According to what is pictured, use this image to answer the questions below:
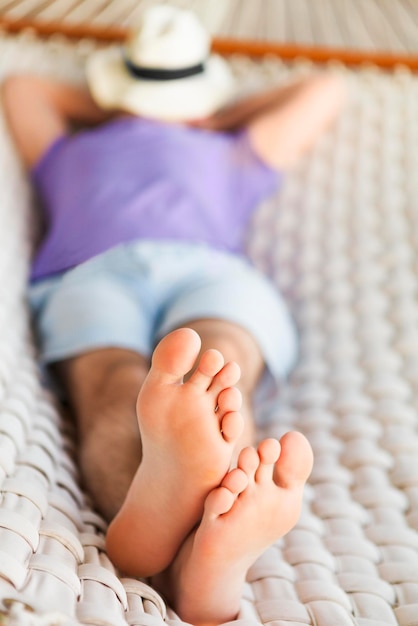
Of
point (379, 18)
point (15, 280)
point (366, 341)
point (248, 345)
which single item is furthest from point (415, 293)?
point (379, 18)

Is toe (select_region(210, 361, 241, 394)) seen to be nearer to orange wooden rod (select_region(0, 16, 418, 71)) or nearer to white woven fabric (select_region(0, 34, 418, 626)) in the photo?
white woven fabric (select_region(0, 34, 418, 626))

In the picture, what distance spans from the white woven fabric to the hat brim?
0.60ft

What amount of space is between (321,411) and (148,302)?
0.26 metres

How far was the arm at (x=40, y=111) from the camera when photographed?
Answer: 1.28 metres

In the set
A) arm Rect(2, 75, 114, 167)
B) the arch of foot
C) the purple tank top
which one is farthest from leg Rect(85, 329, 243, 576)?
arm Rect(2, 75, 114, 167)

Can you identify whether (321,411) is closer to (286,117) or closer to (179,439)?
(179,439)

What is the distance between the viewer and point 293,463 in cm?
58

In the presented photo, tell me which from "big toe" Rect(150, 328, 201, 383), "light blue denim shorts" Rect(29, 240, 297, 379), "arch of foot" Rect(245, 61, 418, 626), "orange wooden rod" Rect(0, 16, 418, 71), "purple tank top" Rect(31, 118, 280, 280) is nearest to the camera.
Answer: "big toe" Rect(150, 328, 201, 383)

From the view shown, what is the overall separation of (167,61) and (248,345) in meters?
0.68

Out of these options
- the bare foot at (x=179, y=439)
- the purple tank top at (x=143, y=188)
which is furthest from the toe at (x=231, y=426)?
the purple tank top at (x=143, y=188)

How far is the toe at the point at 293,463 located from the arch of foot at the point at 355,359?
4.6 inches

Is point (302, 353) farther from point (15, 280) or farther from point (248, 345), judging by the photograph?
point (15, 280)

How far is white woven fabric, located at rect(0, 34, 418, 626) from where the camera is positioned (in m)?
0.57

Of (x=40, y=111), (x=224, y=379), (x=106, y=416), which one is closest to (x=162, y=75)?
(x=40, y=111)
